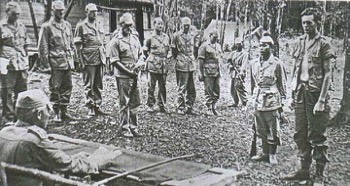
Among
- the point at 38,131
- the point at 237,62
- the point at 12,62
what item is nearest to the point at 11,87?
the point at 12,62

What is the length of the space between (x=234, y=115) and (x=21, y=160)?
1159 millimetres

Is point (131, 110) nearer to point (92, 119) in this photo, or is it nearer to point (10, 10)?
point (92, 119)

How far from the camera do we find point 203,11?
296cm

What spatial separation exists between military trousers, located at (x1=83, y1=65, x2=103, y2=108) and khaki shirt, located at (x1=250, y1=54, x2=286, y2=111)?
3.42ft

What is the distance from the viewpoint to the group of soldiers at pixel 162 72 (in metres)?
2.70

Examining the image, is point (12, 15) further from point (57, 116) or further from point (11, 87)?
point (57, 116)

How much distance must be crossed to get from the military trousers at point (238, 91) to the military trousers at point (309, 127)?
0.96ft

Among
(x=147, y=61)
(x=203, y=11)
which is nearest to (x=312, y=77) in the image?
(x=203, y=11)

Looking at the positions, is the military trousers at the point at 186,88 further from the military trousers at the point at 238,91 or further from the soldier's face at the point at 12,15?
the soldier's face at the point at 12,15

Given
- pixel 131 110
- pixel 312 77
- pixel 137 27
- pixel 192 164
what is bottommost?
pixel 192 164

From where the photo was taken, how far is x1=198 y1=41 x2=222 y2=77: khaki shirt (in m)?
3.04

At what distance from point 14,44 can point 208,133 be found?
1401 mm

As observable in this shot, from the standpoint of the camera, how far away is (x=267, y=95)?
2869 mm

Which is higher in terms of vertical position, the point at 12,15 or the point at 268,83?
the point at 12,15
